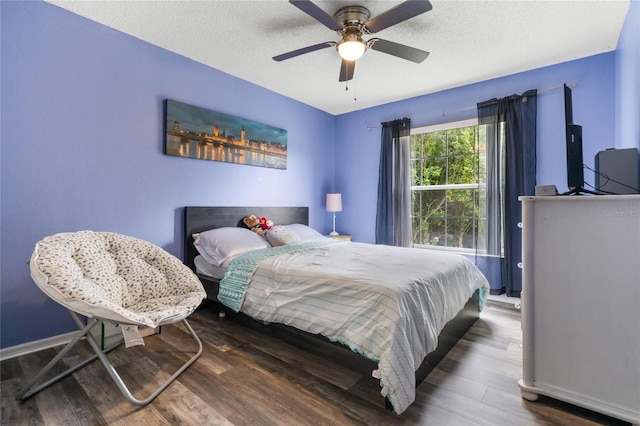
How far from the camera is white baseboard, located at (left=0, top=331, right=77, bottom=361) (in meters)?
2.10

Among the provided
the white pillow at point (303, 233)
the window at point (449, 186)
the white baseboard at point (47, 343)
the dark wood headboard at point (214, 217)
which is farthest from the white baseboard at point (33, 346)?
the window at point (449, 186)

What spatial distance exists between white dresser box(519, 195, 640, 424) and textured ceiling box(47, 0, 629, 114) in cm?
175

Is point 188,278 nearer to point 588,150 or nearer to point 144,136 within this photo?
point 144,136

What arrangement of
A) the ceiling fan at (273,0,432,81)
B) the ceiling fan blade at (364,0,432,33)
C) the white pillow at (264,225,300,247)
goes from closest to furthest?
1. the ceiling fan blade at (364,0,432,33)
2. the ceiling fan at (273,0,432,81)
3. the white pillow at (264,225,300,247)

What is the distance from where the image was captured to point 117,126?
2.64 m

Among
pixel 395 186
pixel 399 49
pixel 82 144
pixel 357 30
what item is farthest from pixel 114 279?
pixel 395 186

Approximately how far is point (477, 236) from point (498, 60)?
6.58 ft

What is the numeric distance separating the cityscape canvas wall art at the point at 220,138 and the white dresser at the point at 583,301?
297 cm

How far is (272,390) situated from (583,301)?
1.75m

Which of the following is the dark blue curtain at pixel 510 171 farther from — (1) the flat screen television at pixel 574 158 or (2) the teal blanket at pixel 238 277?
(2) the teal blanket at pixel 238 277

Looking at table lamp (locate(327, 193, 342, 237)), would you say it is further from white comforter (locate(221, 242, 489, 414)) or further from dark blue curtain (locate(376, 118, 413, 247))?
white comforter (locate(221, 242, 489, 414))

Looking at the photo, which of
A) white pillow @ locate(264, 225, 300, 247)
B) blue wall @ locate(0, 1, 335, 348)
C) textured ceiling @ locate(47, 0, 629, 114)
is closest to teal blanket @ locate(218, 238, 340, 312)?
white pillow @ locate(264, 225, 300, 247)

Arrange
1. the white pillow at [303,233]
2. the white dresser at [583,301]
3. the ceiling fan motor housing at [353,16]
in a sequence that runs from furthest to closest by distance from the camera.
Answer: the white pillow at [303,233]
the ceiling fan motor housing at [353,16]
the white dresser at [583,301]

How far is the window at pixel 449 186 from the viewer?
3.76 meters
